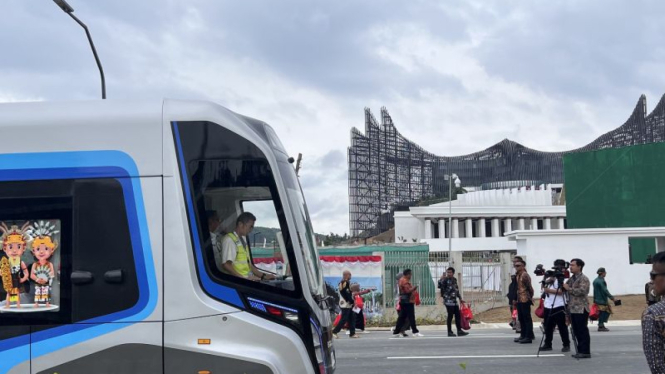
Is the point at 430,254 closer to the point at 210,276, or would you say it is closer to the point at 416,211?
the point at 210,276

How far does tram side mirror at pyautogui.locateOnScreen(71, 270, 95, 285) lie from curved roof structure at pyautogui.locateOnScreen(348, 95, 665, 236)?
119 meters

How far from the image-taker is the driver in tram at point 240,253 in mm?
6355

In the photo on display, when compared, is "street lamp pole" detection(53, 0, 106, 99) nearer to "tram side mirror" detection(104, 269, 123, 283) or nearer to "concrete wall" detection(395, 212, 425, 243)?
"tram side mirror" detection(104, 269, 123, 283)

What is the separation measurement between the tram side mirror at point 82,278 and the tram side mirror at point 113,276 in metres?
0.12

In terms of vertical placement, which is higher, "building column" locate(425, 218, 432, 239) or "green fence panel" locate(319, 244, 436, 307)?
"building column" locate(425, 218, 432, 239)

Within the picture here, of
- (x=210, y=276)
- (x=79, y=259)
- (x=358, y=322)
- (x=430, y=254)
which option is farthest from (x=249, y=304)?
(x=430, y=254)

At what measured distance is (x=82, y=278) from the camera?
20.1 ft

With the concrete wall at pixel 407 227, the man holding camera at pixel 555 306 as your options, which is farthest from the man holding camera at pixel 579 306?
the concrete wall at pixel 407 227

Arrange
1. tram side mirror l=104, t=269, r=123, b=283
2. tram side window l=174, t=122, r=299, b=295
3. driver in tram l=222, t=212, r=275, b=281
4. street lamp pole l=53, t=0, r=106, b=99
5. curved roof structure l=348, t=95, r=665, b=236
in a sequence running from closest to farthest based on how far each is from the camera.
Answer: tram side mirror l=104, t=269, r=123, b=283 → tram side window l=174, t=122, r=299, b=295 → driver in tram l=222, t=212, r=275, b=281 → street lamp pole l=53, t=0, r=106, b=99 → curved roof structure l=348, t=95, r=665, b=236

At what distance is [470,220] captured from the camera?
84750mm

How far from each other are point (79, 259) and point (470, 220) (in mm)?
80625

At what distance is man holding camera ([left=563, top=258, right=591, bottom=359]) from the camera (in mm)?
12523

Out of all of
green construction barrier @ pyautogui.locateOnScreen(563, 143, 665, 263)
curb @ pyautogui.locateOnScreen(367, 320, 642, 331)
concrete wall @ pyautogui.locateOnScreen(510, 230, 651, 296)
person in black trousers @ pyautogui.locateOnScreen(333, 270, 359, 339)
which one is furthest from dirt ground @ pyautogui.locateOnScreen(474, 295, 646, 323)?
green construction barrier @ pyautogui.locateOnScreen(563, 143, 665, 263)

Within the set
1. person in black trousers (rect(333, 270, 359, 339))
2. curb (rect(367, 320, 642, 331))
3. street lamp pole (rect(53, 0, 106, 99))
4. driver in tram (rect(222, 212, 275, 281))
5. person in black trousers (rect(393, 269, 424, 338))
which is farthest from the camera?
curb (rect(367, 320, 642, 331))
